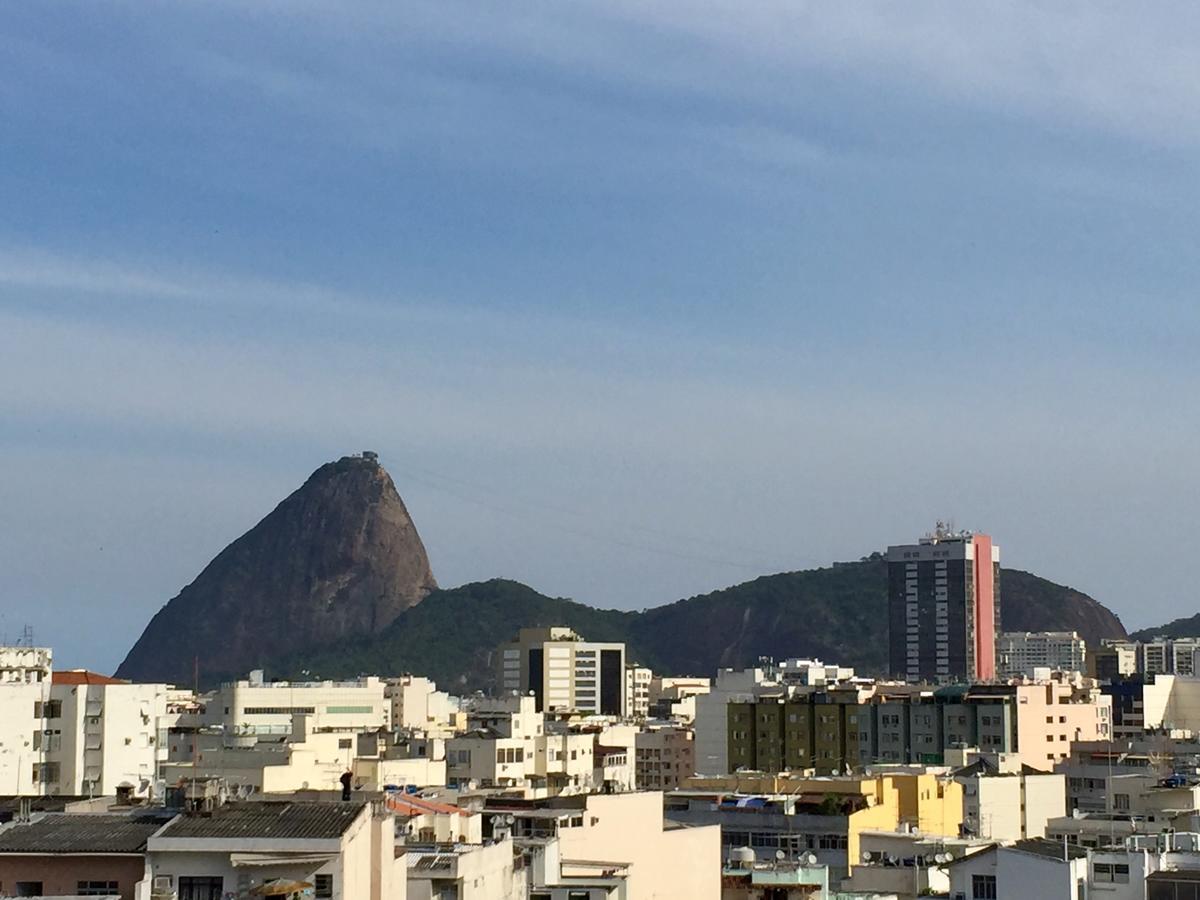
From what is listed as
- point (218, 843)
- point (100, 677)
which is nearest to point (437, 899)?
point (218, 843)

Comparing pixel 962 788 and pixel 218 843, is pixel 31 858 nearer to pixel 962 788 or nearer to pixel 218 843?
pixel 218 843

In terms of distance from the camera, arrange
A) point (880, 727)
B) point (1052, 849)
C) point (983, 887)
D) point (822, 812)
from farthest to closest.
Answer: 1. point (880, 727)
2. point (822, 812)
3. point (983, 887)
4. point (1052, 849)

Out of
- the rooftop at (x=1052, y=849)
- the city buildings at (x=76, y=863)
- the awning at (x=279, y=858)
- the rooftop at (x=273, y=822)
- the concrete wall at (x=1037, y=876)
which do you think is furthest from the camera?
the rooftop at (x=1052, y=849)

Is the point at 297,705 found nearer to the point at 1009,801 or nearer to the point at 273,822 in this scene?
the point at 1009,801

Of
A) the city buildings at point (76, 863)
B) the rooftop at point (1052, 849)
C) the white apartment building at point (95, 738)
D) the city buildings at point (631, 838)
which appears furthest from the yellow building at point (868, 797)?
the city buildings at point (76, 863)

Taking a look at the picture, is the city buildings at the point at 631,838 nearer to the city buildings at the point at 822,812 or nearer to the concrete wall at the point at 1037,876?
the concrete wall at the point at 1037,876

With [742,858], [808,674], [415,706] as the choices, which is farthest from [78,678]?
[808,674]

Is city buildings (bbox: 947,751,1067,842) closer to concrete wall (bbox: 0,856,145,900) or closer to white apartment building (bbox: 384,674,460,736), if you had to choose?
concrete wall (bbox: 0,856,145,900)
